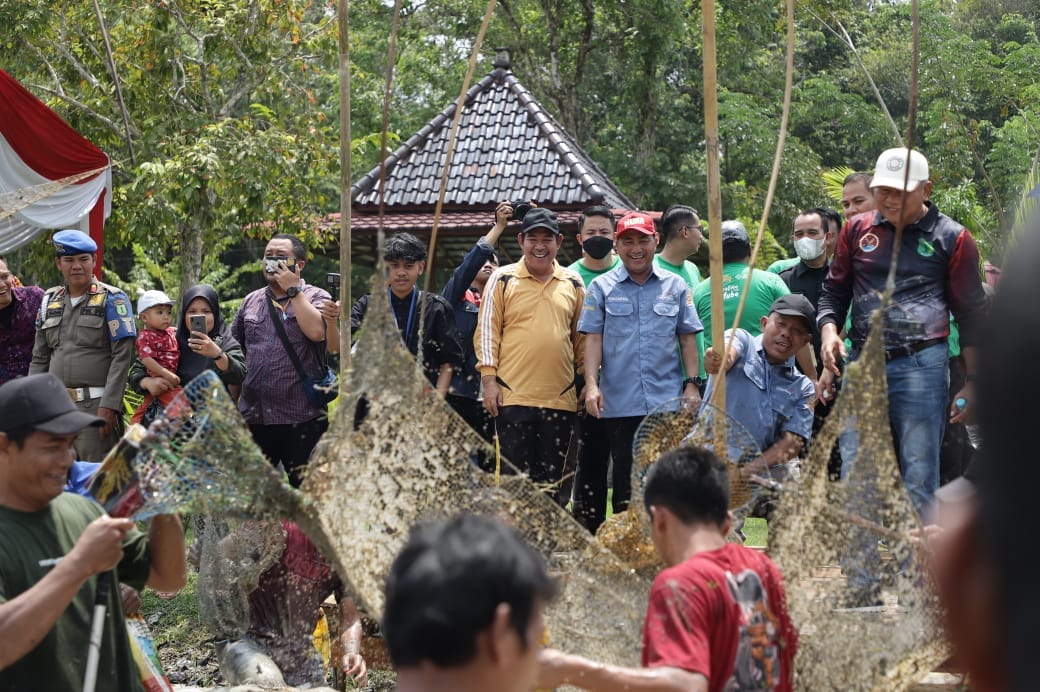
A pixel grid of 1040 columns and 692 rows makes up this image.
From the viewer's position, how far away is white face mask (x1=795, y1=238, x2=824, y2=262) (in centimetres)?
627

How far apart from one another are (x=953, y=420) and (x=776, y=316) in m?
0.88

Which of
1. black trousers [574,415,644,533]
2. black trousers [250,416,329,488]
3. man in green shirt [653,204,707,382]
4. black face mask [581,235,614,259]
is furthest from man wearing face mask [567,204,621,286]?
black trousers [250,416,329,488]

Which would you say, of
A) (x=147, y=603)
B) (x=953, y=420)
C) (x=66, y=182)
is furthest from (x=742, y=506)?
(x=66, y=182)

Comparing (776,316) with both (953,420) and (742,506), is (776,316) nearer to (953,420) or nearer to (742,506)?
(953,420)

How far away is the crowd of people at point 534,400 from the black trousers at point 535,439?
11mm

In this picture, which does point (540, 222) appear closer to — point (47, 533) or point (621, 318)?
point (621, 318)

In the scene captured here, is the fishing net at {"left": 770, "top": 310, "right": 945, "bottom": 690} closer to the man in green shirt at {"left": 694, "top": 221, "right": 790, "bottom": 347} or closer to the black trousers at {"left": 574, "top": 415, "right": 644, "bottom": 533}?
the black trousers at {"left": 574, "top": 415, "right": 644, "bottom": 533}

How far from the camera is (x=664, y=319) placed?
5.63 meters

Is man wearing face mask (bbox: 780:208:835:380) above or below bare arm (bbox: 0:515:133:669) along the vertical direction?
above

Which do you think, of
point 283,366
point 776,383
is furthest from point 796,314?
point 283,366

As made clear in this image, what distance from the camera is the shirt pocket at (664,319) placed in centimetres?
562

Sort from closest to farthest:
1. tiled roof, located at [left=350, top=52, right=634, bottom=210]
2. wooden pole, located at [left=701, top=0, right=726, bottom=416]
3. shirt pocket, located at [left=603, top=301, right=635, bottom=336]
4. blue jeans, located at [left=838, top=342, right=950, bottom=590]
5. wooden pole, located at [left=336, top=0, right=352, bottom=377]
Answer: wooden pole, located at [left=336, top=0, right=352, bottom=377]
wooden pole, located at [left=701, top=0, right=726, bottom=416]
blue jeans, located at [left=838, top=342, right=950, bottom=590]
shirt pocket, located at [left=603, top=301, right=635, bottom=336]
tiled roof, located at [left=350, top=52, right=634, bottom=210]

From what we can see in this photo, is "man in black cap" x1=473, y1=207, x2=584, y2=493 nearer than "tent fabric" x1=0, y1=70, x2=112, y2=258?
Yes

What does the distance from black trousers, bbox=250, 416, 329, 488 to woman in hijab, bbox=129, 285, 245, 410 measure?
332mm
